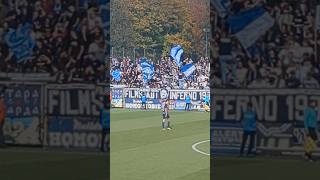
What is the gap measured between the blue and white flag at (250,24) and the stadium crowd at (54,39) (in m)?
2.56

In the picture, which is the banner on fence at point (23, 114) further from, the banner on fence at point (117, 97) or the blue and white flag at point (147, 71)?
the blue and white flag at point (147, 71)

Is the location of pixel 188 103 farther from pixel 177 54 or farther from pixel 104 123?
pixel 104 123

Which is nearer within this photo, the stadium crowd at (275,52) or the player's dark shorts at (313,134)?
the stadium crowd at (275,52)

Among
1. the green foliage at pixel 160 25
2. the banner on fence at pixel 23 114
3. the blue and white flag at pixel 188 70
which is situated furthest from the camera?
the green foliage at pixel 160 25

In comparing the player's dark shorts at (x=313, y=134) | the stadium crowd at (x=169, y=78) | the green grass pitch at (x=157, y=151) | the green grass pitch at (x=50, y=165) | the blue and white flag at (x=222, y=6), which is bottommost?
the green grass pitch at (x=157, y=151)

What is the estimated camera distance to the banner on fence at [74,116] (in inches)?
413

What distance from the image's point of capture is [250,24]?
9.79m

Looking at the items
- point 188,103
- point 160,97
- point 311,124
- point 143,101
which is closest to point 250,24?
point 311,124

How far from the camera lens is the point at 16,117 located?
36.0 ft

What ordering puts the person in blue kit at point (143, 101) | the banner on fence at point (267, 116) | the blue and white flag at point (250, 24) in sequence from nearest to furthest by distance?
the blue and white flag at point (250, 24)
the banner on fence at point (267, 116)
the person in blue kit at point (143, 101)

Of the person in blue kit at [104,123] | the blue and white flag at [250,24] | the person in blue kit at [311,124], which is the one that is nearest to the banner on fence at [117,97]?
the person in blue kit at [104,123]

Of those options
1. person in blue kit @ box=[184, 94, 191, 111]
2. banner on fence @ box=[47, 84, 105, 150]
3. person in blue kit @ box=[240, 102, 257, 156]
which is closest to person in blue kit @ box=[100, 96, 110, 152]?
banner on fence @ box=[47, 84, 105, 150]

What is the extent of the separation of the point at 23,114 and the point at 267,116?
15.9ft

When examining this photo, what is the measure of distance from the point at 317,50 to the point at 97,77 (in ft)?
13.7
